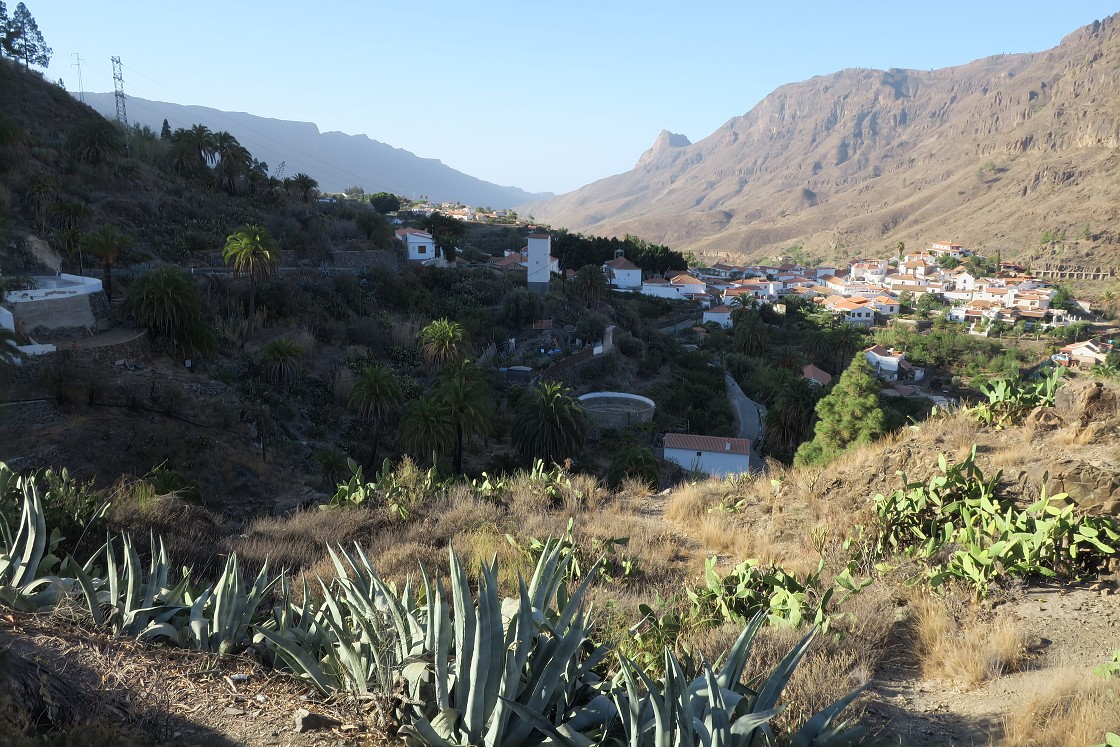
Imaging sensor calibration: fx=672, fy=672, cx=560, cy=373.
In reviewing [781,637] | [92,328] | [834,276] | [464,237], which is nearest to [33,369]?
[92,328]

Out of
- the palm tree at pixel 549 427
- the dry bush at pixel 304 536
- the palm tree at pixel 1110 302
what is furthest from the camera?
the palm tree at pixel 1110 302

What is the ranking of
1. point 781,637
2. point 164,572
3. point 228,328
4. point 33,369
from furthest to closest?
1. point 228,328
2. point 33,369
3. point 164,572
4. point 781,637

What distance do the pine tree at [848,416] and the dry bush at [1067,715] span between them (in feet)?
60.2

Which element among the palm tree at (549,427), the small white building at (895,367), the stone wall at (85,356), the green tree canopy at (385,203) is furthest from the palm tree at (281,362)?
the green tree canopy at (385,203)

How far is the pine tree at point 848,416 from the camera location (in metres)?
21.1

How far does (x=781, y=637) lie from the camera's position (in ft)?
12.6

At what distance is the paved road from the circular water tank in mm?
4819

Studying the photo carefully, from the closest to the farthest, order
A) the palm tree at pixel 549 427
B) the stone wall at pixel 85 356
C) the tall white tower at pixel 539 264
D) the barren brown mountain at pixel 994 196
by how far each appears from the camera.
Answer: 1. the stone wall at pixel 85 356
2. the palm tree at pixel 549 427
3. the tall white tower at pixel 539 264
4. the barren brown mountain at pixel 994 196

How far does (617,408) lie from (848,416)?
40.1ft

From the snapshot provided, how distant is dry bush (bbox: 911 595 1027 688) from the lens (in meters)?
3.52

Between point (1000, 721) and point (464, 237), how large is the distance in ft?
211

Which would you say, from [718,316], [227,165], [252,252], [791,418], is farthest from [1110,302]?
[227,165]

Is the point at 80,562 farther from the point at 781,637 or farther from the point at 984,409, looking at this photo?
the point at 984,409

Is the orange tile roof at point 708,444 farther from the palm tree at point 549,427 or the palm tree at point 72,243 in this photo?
the palm tree at point 72,243
